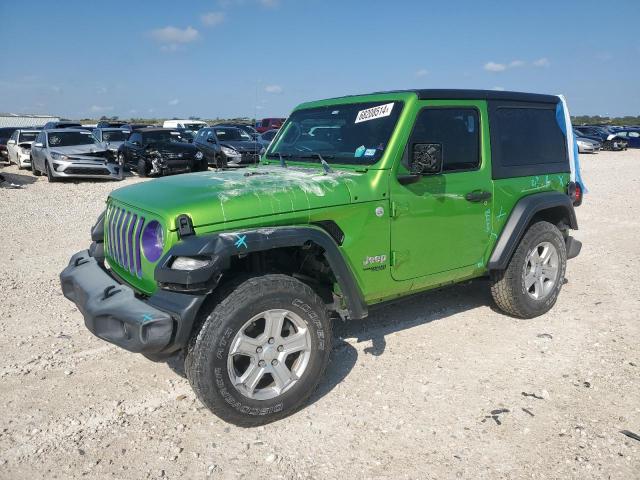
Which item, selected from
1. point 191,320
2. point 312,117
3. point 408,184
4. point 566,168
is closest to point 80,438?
point 191,320

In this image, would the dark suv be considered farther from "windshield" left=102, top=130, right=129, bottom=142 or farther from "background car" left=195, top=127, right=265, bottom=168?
"windshield" left=102, top=130, right=129, bottom=142

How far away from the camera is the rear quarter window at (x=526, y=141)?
4.39 meters

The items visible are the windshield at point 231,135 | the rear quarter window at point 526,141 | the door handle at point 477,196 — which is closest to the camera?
the door handle at point 477,196

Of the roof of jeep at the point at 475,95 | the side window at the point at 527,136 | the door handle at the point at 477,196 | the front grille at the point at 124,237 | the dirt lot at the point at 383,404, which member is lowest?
the dirt lot at the point at 383,404

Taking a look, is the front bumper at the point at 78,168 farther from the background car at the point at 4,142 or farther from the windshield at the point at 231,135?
the background car at the point at 4,142

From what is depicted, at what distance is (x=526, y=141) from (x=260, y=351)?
3.14 metres

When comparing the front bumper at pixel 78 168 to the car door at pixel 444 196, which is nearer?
the car door at pixel 444 196

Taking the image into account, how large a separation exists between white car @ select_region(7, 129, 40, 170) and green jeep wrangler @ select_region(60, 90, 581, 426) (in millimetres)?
16591

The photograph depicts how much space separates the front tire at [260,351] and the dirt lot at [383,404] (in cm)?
19

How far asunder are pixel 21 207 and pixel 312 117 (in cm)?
879

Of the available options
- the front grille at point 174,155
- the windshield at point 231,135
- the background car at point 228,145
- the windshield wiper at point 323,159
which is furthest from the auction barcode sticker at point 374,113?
the windshield at point 231,135

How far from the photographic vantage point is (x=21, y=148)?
18.2 m

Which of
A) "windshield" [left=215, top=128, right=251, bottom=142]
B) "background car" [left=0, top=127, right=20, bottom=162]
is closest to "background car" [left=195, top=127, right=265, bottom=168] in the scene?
"windshield" [left=215, top=128, right=251, bottom=142]

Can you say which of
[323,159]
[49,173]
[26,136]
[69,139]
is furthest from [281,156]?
[26,136]
